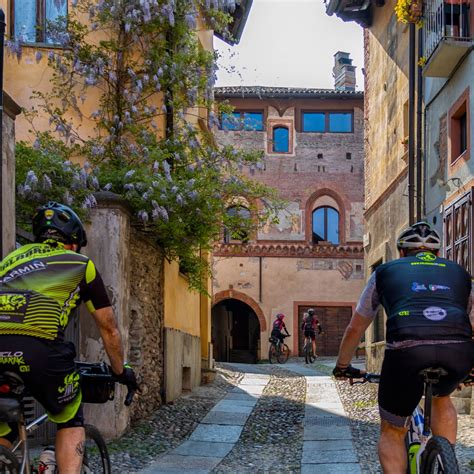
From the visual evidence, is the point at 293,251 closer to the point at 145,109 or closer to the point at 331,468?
the point at 145,109

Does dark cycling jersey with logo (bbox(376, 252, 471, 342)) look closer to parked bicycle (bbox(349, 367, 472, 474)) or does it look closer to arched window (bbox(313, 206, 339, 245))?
parked bicycle (bbox(349, 367, 472, 474))

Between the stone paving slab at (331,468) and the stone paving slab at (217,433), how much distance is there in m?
1.91

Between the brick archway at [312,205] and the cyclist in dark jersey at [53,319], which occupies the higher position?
the brick archway at [312,205]

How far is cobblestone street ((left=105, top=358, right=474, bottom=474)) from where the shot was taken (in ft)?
27.0

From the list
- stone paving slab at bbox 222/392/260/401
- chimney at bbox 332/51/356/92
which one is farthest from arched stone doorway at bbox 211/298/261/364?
stone paving slab at bbox 222/392/260/401

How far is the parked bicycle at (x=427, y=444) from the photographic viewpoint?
400 centimetres

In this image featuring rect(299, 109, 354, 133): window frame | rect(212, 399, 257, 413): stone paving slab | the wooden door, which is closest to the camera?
rect(212, 399, 257, 413): stone paving slab

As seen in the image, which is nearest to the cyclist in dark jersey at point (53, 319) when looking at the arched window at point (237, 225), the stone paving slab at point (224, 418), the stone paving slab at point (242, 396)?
the stone paving slab at point (224, 418)

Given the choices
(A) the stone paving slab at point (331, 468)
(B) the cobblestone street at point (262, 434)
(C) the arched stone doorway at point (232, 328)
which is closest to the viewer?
(A) the stone paving slab at point (331, 468)

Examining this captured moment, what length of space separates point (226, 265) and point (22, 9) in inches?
897

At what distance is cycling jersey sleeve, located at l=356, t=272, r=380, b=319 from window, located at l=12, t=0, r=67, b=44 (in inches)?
331

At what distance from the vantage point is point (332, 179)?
117 ft

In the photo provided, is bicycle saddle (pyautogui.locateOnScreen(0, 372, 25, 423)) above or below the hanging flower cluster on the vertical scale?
below

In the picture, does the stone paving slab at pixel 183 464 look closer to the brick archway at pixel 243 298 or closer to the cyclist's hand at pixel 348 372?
the cyclist's hand at pixel 348 372
